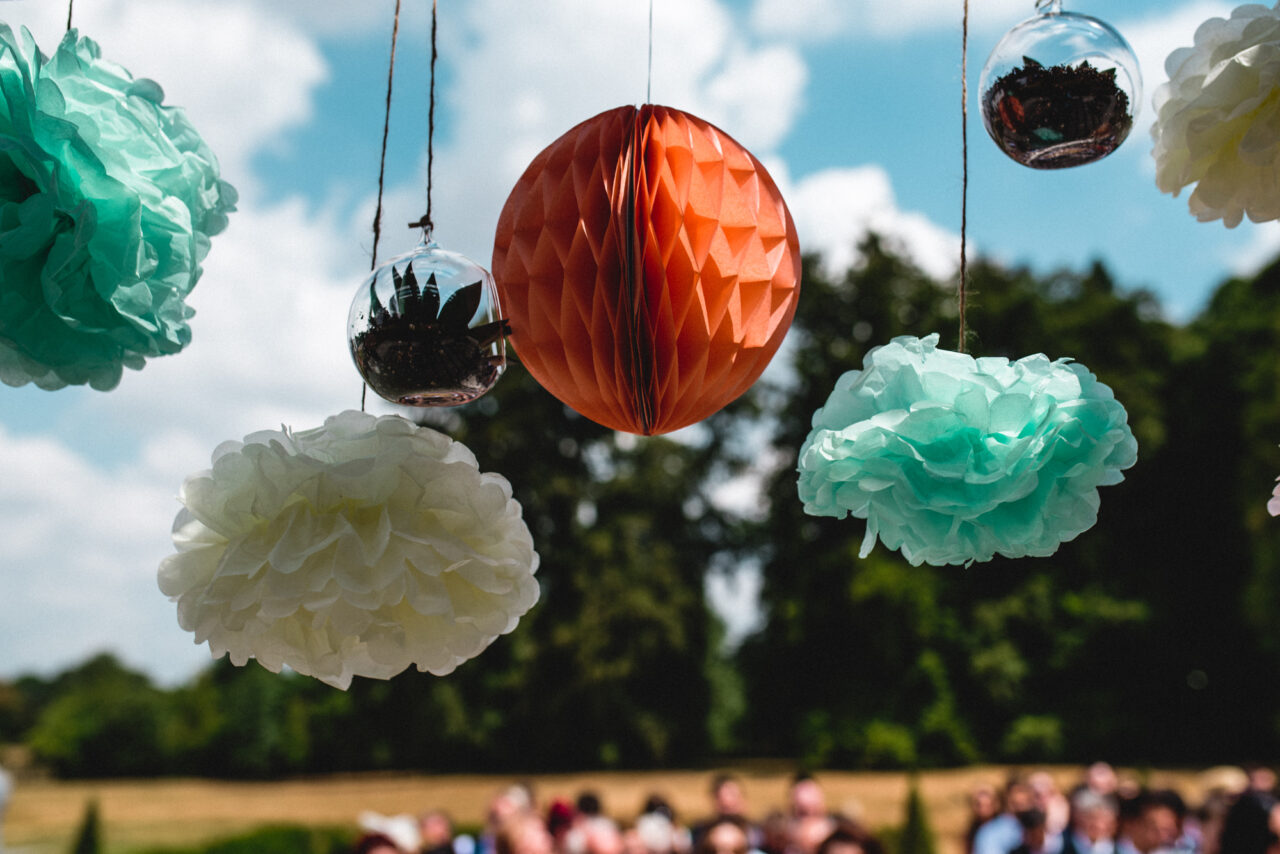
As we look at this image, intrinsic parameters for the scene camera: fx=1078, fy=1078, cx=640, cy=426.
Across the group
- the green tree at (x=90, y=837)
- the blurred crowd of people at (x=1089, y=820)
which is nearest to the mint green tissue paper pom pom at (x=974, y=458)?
the blurred crowd of people at (x=1089, y=820)

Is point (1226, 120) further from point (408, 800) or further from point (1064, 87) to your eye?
point (408, 800)

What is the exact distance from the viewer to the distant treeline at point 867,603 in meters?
16.4

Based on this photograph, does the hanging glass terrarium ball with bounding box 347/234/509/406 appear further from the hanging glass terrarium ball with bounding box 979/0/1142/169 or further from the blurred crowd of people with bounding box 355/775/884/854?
the blurred crowd of people with bounding box 355/775/884/854

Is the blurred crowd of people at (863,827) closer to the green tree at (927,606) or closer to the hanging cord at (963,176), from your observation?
the hanging cord at (963,176)

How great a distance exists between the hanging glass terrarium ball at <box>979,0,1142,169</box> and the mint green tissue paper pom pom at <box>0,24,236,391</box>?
1.11 metres

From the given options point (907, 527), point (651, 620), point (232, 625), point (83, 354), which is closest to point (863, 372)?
point (907, 527)

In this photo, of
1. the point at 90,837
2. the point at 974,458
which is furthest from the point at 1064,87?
the point at 90,837

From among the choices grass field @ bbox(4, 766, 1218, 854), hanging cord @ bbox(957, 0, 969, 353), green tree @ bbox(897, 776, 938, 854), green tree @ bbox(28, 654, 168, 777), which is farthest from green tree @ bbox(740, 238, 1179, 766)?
hanging cord @ bbox(957, 0, 969, 353)

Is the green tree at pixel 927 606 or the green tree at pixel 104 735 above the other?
the green tree at pixel 927 606

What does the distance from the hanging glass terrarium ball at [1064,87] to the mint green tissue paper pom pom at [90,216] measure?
3.64 ft

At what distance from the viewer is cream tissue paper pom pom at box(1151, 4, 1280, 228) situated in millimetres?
1207

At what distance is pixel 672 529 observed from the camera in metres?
17.5

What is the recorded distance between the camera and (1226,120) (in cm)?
122

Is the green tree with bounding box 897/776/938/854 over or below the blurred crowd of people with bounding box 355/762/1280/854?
below
